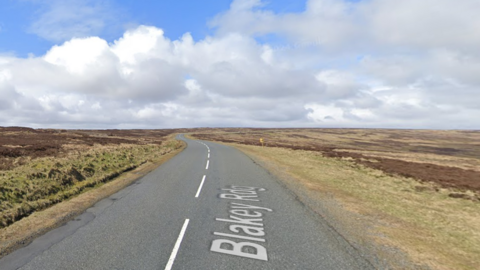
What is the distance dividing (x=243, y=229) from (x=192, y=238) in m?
1.60

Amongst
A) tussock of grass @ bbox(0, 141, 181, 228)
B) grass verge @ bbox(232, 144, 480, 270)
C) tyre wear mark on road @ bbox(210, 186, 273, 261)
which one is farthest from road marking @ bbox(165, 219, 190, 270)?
tussock of grass @ bbox(0, 141, 181, 228)

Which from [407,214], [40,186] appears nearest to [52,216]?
[40,186]

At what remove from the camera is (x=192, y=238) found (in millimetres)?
7078

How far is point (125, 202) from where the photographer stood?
10711 mm

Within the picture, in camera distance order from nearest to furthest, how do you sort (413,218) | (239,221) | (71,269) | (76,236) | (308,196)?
(71,269) < (76,236) < (239,221) < (413,218) < (308,196)

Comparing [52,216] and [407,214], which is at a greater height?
[52,216]

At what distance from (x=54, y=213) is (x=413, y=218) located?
13.5 meters

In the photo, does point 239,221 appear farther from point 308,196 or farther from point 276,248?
point 308,196

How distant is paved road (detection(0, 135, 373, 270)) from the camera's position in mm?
5902

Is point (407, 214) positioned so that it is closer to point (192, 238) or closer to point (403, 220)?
point (403, 220)

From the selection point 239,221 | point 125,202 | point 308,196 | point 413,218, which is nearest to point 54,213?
point 125,202

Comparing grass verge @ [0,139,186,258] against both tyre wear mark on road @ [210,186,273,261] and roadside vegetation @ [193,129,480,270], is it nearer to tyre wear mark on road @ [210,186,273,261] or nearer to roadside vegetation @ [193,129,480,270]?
tyre wear mark on road @ [210,186,273,261]

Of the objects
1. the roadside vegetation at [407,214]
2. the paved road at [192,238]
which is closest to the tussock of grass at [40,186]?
the paved road at [192,238]

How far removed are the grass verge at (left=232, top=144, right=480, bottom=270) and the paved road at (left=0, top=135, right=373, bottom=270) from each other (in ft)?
3.42
